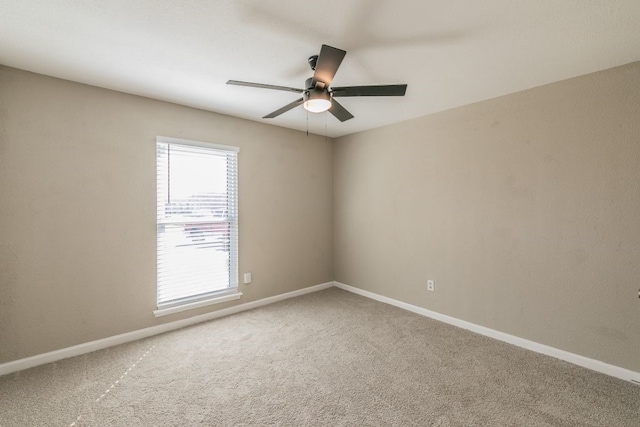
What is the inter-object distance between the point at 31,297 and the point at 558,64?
4618 mm

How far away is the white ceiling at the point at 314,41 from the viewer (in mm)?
1562

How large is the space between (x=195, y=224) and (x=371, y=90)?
2380 millimetres

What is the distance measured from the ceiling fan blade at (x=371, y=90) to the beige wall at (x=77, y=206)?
1905 millimetres

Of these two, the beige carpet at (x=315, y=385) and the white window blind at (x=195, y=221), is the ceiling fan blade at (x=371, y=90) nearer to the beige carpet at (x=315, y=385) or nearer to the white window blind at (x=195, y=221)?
the white window blind at (x=195, y=221)

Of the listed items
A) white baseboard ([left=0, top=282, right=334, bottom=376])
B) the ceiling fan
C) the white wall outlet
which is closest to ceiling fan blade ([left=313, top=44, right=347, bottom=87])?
the ceiling fan

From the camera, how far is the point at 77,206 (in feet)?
8.14

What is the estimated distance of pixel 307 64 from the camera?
2.16m

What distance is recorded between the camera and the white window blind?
296 cm

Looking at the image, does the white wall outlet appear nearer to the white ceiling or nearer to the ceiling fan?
the white ceiling

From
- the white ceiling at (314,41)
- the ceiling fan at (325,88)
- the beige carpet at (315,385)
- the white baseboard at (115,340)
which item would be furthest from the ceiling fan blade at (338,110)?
the white baseboard at (115,340)

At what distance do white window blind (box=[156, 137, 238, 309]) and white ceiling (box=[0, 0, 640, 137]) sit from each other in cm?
77

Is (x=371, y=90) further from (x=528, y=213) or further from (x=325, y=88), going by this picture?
(x=528, y=213)

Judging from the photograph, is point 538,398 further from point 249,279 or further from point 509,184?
point 249,279

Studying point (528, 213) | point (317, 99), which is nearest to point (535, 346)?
point (528, 213)
